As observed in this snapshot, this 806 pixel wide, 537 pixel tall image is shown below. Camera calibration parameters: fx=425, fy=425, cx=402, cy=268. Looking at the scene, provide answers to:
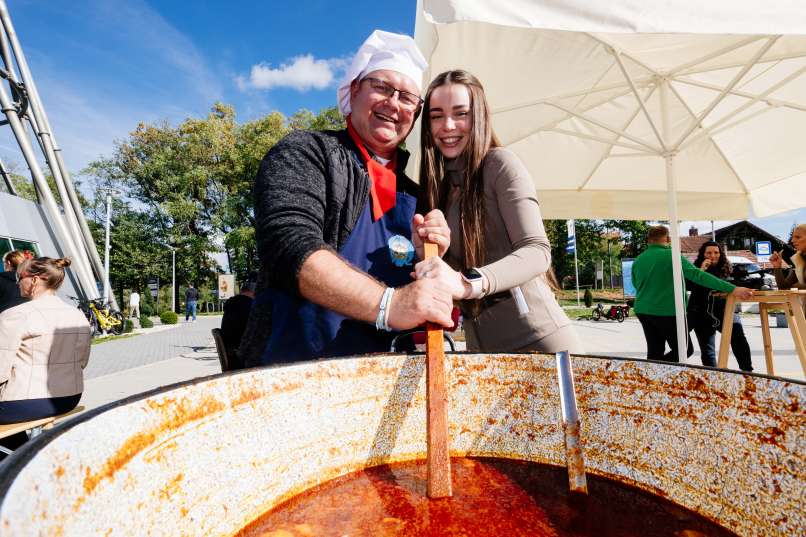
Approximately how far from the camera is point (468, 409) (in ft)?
2.85

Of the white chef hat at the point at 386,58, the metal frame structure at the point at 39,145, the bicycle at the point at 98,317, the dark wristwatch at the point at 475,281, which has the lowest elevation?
the bicycle at the point at 98,317

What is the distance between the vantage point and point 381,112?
1253mm

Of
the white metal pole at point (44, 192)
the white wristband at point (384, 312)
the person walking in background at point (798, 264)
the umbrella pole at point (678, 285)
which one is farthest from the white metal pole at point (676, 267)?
the white metal pole at point (44, 192)

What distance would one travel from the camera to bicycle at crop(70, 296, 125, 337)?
44.3 ft

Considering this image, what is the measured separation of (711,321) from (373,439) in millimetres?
4978

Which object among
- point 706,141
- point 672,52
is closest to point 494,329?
point 672,52

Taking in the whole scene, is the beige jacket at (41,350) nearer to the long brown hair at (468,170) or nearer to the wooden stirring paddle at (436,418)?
the long brown hair at (468,170)

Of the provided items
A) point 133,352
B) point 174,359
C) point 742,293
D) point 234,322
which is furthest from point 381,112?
point 133,352

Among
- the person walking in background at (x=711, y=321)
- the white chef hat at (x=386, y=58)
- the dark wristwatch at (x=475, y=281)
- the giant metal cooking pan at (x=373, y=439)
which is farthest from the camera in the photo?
the person walking in background at (x=711, y=321)

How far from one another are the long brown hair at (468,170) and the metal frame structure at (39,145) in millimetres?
16201

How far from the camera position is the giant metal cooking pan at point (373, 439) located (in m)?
0.43

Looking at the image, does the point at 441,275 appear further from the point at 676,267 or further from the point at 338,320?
the point at 676,267

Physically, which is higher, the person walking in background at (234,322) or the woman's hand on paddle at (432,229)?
the woman's hand on paddle at (432,229)

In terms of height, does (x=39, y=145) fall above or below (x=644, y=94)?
above
